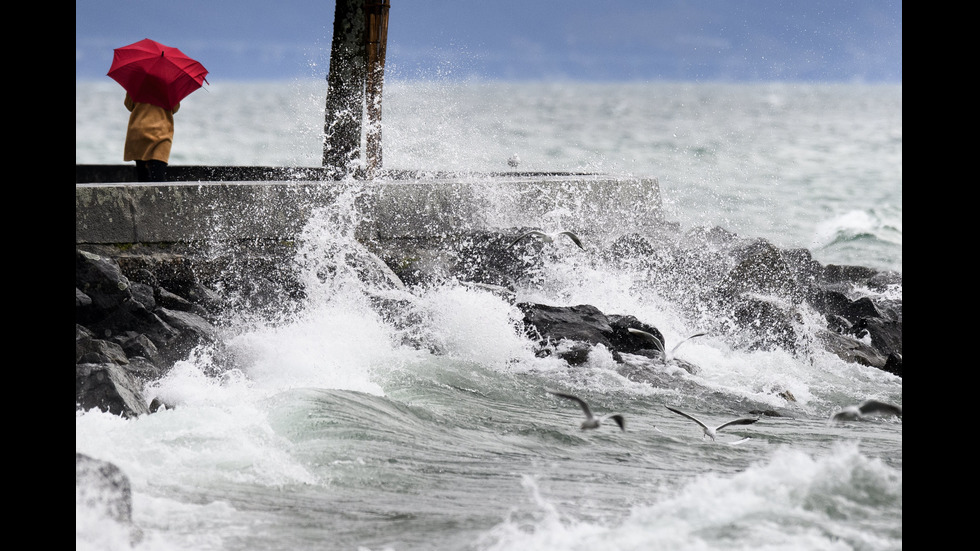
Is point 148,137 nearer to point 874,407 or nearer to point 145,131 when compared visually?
point 145,131

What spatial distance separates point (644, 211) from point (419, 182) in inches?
102

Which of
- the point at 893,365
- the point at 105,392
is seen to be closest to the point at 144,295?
the point at 105,392

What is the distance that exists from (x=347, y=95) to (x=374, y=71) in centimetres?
33

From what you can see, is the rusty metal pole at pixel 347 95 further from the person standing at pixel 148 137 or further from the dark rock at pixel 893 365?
the dark rock at pixel 893 365

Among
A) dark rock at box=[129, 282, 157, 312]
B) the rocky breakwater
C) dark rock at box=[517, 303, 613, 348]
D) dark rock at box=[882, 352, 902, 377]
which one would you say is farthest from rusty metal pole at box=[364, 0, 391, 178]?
dark rock at box=[882, 352, 902, 377]

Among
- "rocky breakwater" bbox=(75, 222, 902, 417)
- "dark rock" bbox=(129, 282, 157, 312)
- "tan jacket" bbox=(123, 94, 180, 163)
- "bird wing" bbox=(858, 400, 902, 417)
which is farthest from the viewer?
"tan jacket" bbox=(123, 94, 180, 163)

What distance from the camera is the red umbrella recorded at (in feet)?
26.2

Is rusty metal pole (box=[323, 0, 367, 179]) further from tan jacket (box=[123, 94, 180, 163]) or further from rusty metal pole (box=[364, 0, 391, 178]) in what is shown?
tan jacket (box=[123, 94, 180, 163])

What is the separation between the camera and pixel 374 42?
8734mm

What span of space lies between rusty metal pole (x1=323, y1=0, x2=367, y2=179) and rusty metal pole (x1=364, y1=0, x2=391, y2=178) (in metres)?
0.05

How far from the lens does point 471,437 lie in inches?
218

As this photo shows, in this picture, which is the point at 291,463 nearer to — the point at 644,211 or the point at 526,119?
the point at 644,211

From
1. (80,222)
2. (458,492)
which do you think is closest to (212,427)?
(458,492)

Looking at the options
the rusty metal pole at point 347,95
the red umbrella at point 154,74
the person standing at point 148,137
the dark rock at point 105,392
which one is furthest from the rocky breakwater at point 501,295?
the red umbrella at point 154,74
